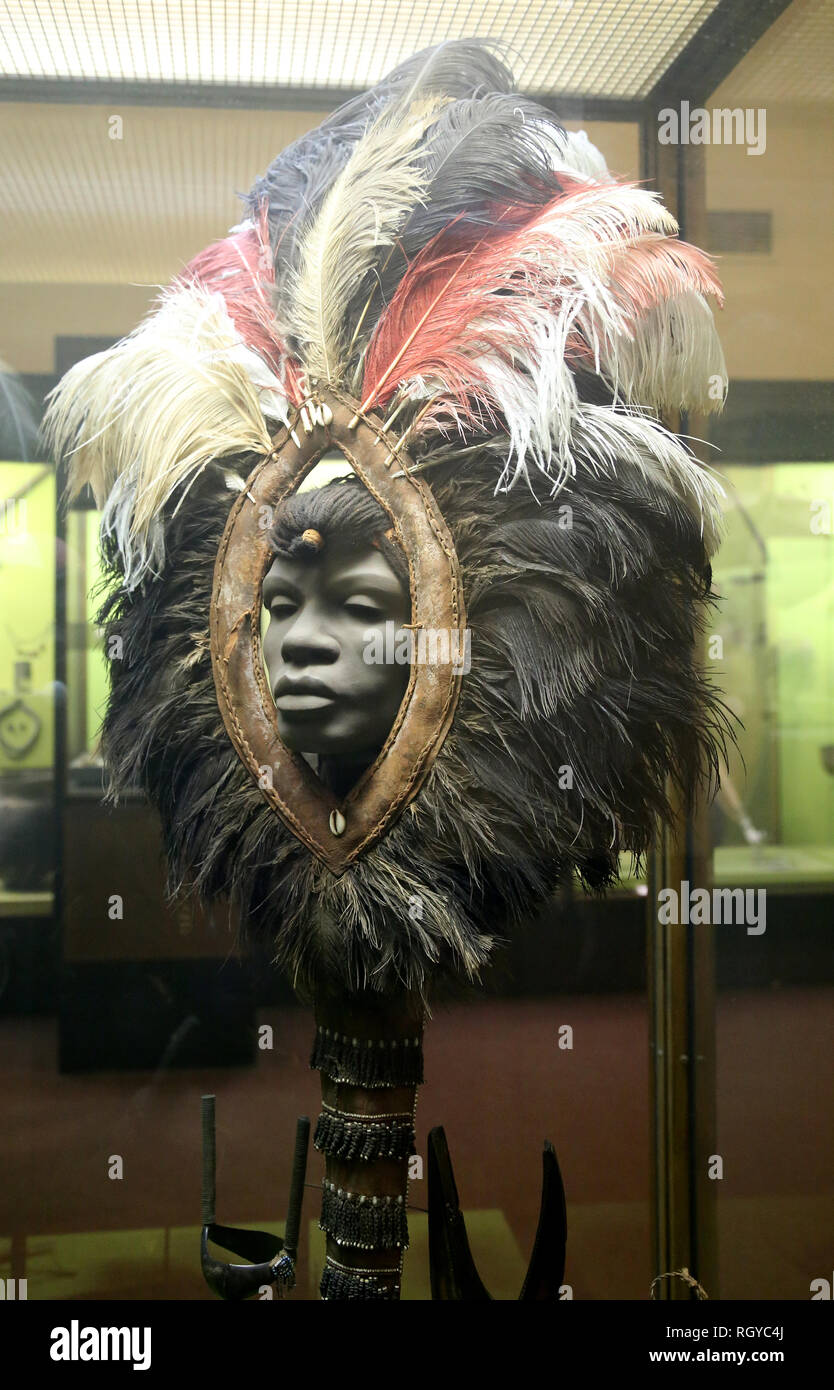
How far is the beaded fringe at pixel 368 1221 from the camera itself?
1.15 metres

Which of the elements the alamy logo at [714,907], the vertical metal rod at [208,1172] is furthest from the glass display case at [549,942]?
the vertical metal rod at [208,1172]

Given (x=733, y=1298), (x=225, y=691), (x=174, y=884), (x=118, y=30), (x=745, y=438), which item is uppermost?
(x=118, y=30)

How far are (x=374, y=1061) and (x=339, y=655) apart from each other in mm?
449

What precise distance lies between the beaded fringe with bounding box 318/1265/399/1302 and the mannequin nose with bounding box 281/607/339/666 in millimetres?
674

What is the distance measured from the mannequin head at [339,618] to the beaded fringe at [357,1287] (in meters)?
0.58

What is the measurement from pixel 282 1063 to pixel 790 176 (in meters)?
1.29

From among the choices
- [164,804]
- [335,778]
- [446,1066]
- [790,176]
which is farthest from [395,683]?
[790,176]

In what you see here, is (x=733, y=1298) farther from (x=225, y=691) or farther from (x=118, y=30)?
(x=118, y=30)

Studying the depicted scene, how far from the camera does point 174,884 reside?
1313mm

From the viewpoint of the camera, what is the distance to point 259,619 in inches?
46.8

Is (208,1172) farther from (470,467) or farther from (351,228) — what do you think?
(351,228)

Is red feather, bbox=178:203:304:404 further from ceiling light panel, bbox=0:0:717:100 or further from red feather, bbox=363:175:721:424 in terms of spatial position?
ceiling light panel, bbox=0:0:717:100
